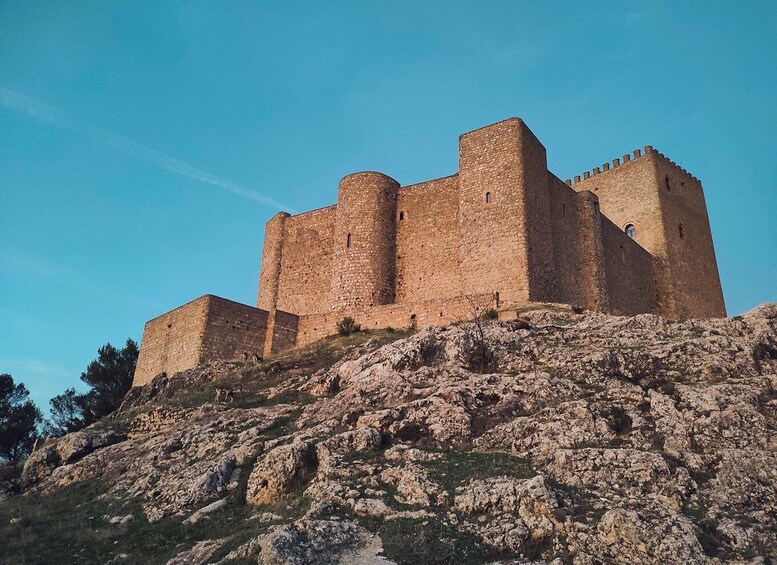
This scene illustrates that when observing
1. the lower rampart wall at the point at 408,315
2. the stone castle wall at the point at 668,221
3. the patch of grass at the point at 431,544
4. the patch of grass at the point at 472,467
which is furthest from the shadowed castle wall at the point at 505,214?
the patch of grass at the point at 431,544

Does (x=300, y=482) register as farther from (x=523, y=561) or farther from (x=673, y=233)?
(x=673, y=233)

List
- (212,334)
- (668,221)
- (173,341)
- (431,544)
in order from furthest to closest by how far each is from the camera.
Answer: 1. (668,221)
2. (173,341)
3. (212,334)
4. (431,544)

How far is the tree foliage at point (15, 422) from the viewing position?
95.3 ft

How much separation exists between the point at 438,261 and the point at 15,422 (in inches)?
819

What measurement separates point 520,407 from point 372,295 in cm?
1463

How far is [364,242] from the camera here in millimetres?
27438

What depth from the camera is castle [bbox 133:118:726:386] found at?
75.6ft

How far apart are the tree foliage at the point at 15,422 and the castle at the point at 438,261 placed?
22.0 feet

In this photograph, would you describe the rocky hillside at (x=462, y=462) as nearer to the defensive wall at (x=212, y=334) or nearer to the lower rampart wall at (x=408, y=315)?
the lower rampart wall at (x=408, y=315)

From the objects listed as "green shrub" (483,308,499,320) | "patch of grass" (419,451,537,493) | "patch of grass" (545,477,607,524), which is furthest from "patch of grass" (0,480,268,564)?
"green shrub" (483,308,499,320)

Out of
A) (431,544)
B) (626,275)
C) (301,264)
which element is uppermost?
(301,264)

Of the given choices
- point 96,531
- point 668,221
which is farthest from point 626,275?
point 96,531

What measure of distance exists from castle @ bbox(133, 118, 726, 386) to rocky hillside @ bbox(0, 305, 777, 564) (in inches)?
202

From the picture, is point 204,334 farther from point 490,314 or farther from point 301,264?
point 490,314
